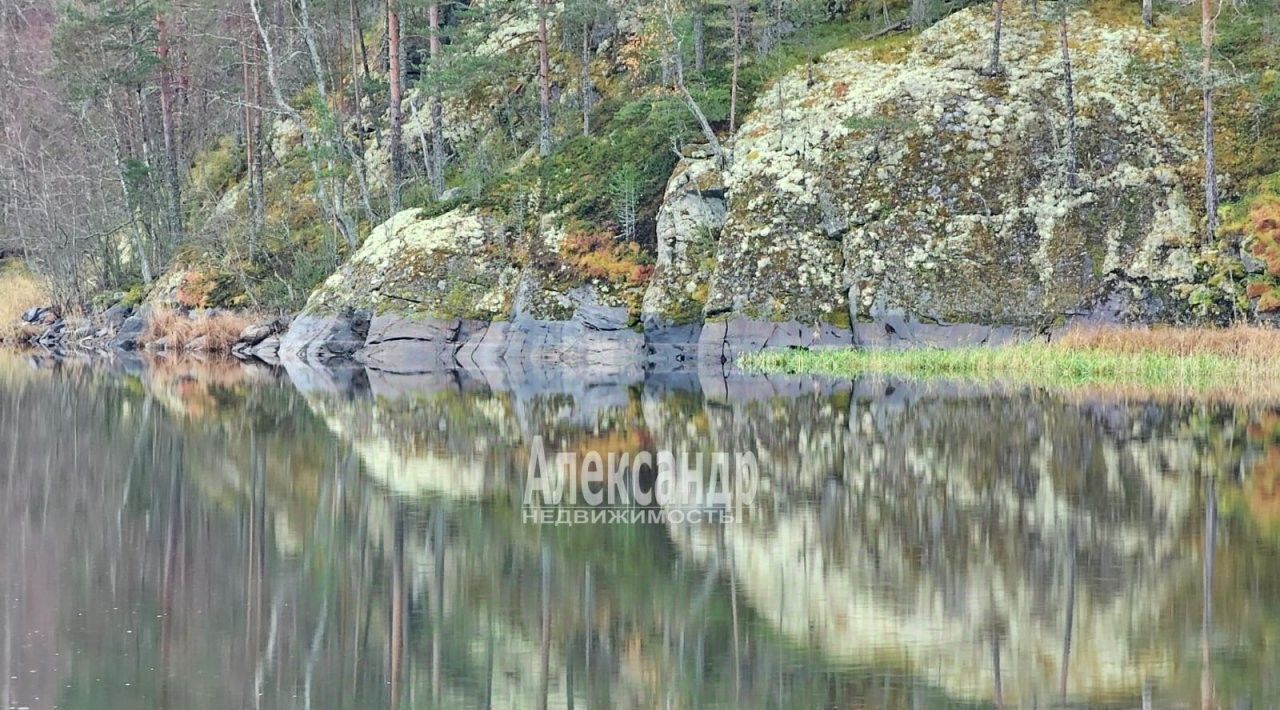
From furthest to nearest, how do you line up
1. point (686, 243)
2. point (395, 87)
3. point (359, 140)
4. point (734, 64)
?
point (359, 140), point (395, 87), point (734, 64), point (686, 243)

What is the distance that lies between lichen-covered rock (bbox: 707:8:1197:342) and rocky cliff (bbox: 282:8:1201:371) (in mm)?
55

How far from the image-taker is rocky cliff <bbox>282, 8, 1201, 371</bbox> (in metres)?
37.5

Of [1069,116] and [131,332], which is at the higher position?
[1069,116]

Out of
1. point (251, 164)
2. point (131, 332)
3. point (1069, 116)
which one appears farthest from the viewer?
point (251, 164)

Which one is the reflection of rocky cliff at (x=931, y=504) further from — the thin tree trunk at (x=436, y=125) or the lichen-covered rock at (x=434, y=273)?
the thin tree trunk at (x=436, y=125)

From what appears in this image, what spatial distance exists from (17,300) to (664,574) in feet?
177

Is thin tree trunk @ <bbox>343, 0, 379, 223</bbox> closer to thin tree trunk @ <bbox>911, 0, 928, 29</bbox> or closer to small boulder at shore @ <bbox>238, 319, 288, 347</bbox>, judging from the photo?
small boulder at shore @ <bbox>238, 319, 288, 347</bbox>

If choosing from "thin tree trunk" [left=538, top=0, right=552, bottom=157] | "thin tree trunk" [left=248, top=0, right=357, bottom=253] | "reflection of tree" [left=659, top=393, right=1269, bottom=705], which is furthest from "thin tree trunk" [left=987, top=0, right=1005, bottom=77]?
"reflection of tree" [left=659, top=393, right=1269, bottom=705]

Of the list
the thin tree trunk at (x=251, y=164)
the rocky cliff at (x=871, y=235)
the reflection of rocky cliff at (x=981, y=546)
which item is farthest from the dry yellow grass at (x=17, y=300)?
the reflection of rocky cliff at (x=981, y=546)

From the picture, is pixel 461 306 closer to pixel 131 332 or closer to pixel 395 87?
pixel 395 87

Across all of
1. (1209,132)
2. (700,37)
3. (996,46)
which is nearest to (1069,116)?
(996,46)

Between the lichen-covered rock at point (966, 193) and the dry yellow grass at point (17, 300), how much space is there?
31069mm

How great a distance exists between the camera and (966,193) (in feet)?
129

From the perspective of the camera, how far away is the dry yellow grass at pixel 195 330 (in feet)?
164
